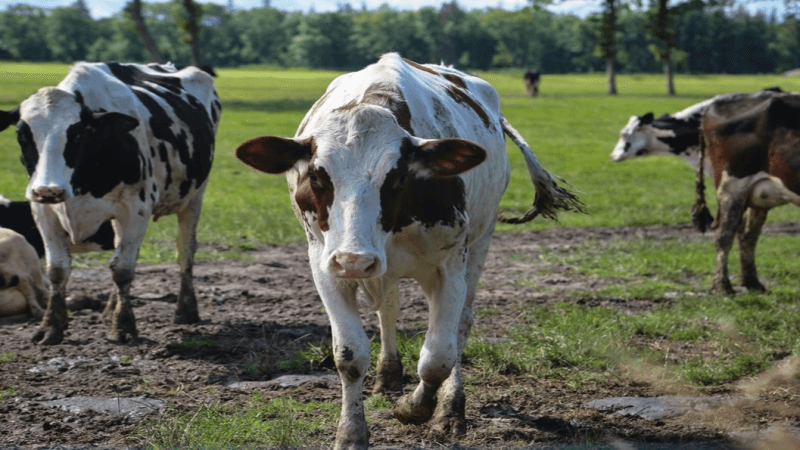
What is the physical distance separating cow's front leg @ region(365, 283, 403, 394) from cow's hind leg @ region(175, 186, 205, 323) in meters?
2.82

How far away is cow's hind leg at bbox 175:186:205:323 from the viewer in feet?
27.9

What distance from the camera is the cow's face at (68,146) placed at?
275 inches

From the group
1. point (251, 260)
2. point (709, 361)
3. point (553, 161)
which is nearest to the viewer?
point (709, 361)

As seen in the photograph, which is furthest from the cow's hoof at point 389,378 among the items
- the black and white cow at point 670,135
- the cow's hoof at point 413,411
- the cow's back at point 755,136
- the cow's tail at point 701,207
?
the black and white cow at point 670,135

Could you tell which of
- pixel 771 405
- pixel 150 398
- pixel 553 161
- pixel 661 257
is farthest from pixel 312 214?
pixel 553 161

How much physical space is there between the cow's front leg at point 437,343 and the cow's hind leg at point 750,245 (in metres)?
5.84

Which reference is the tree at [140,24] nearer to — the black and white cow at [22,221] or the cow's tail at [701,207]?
the black and white cow at [22,221]

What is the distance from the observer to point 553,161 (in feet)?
74.1

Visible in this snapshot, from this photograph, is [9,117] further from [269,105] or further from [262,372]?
[269,105]

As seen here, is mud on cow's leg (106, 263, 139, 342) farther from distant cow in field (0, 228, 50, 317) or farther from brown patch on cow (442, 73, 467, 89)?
brown patch on cow (442, 73, 467, 89)

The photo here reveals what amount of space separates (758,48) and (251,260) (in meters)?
122

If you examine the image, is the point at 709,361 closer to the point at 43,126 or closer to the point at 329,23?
the point at 43,126

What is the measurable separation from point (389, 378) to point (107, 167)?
3.14 m

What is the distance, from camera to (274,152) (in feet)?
15.5
